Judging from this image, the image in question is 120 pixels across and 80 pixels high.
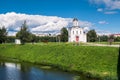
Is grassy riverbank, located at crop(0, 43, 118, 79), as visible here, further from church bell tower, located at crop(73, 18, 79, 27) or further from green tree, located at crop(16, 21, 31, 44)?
church bell tower, located at crop(73, 18, 79, 27)

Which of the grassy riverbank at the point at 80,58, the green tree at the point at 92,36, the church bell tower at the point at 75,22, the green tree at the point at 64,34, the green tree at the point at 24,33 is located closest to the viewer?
the grassy riverbank at the point at 80,58

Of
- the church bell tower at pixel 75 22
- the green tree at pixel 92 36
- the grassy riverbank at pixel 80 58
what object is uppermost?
the church bell tower at pixel 75 22

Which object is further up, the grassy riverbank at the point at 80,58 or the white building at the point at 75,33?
the white building at the point at 75,33

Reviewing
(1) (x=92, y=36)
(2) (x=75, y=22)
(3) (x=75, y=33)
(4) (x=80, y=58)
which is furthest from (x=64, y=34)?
(4) (x=80, y=58)

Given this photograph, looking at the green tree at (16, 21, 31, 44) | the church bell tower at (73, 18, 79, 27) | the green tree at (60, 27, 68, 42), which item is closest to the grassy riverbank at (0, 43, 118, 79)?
the green tree at (16, 21, 31, 44)

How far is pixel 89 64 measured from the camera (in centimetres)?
5541

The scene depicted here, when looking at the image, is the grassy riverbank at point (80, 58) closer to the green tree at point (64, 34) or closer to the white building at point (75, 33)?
the white building at point (75, 33)

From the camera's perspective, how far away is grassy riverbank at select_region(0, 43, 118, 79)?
166ft

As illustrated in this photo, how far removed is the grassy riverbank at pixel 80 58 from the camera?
1990 inches

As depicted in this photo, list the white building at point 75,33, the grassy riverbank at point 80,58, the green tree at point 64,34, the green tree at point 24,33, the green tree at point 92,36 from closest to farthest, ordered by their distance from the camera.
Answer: the grassy riverbank at point 80,58, the green tree at point 24,33, the white building at point 75,33, the green tree at point 64,34, the green tree at point 92,36

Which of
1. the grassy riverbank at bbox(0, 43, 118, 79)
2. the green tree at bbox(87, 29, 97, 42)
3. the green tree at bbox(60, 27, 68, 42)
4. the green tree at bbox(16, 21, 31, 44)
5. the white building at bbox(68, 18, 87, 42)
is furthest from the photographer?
the green tree at bbox(87, 29, 97, 42)

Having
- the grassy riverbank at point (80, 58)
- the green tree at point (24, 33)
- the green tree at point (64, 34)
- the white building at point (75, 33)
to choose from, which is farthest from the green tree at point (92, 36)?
the grassy riverbank at point (80, 58)

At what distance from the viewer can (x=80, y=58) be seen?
200 feet

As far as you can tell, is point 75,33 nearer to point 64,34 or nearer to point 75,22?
point 75,22
